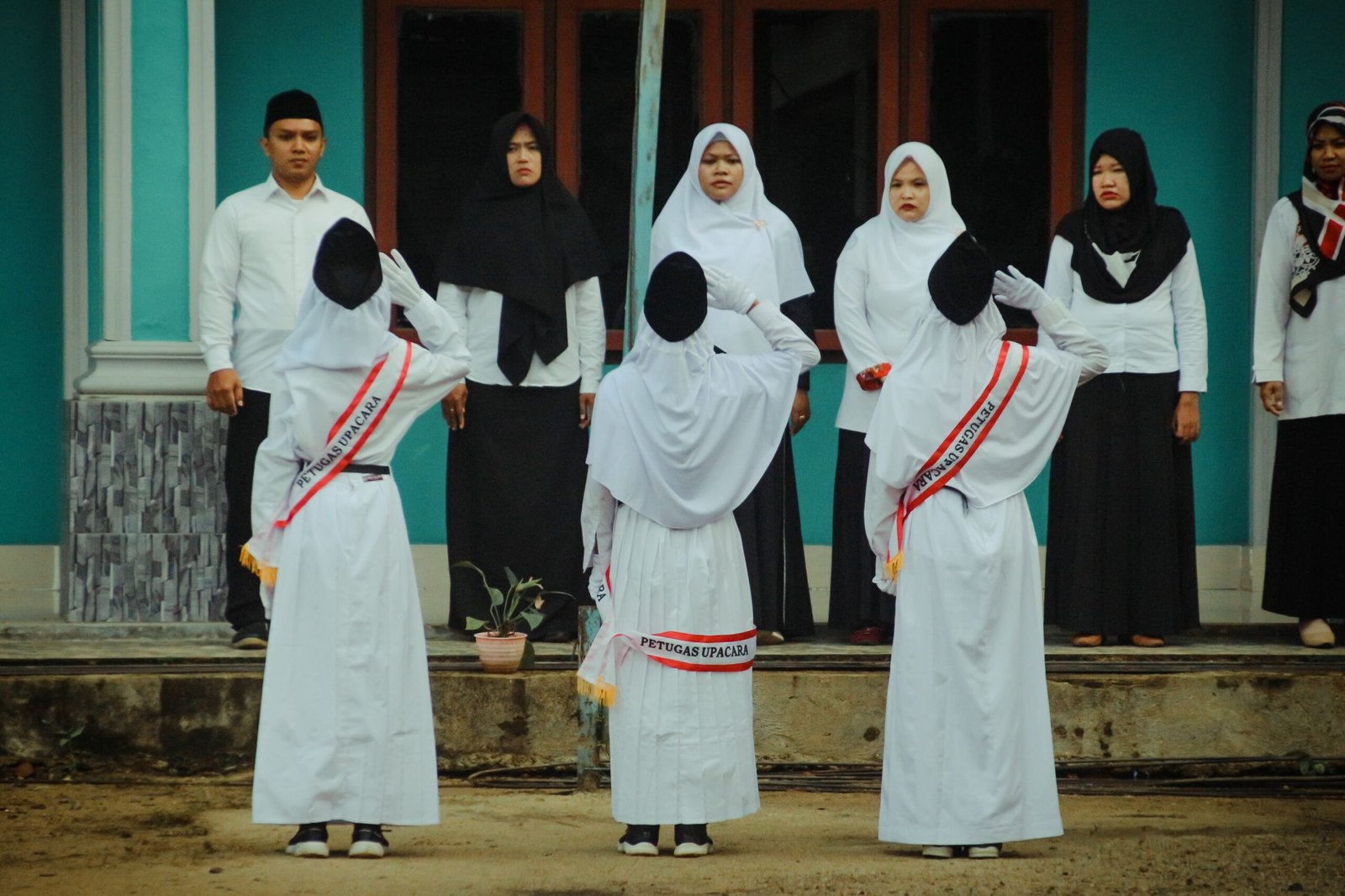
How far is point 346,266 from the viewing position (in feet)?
18.3

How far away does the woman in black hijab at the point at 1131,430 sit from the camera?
7.42 meters

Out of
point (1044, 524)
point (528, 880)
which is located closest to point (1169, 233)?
point (1044, 524)

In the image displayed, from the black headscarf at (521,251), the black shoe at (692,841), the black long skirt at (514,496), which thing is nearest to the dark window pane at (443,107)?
the black headscarf at (521,251)

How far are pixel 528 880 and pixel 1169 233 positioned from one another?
370cm

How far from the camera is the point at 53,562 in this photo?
8.55 metres

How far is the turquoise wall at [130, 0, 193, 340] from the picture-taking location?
7.63 m

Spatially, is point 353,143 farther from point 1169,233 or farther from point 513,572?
point 1169,233

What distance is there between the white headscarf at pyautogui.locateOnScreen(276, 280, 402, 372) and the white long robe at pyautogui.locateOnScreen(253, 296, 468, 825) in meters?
0.04

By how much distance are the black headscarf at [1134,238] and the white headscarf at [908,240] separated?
50 cm

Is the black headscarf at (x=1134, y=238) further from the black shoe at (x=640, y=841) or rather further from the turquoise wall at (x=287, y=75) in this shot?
the turquoise wall at (x=287, y=75)

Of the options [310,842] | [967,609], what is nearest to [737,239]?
[967,609]

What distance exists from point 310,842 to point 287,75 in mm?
4063

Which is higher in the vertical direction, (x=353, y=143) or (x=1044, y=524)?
(x=353, y=143)

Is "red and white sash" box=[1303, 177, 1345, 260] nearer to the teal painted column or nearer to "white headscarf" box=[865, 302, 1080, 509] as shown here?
"white headscarf" box=[865, 302, 1080, 509]
